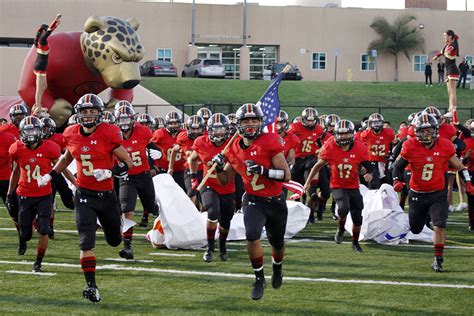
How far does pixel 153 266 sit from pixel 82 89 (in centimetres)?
905

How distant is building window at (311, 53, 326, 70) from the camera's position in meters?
52.1

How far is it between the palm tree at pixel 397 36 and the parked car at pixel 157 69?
1300 centimetres

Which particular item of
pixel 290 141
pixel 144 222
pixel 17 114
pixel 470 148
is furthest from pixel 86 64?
pixel 470 148

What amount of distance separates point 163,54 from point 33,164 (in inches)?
1592

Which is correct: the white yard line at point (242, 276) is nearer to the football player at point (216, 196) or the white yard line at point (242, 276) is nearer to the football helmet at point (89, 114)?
the football player at point (216, 196)

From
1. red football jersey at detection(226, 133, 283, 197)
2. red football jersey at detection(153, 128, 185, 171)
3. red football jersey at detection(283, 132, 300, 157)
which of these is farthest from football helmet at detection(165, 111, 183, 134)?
red football jersey at detection(226, 133, 283, 197)

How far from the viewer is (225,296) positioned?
835 centimetres

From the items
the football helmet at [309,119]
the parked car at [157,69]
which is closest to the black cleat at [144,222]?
the football helmet at [309,119]

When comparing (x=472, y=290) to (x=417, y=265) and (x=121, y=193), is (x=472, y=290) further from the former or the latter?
(x=121, y=193)

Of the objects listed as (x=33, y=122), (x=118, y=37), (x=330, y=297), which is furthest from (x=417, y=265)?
(x=118, y=37)

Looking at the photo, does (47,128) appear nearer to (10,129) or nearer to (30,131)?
(10,129)

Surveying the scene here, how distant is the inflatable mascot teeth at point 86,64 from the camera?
1766cm

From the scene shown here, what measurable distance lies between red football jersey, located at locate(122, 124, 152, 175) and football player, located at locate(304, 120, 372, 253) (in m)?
2.03

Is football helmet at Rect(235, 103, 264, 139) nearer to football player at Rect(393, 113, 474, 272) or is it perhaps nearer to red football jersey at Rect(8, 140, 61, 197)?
football player at Rect(393, 113, 474, 272)
